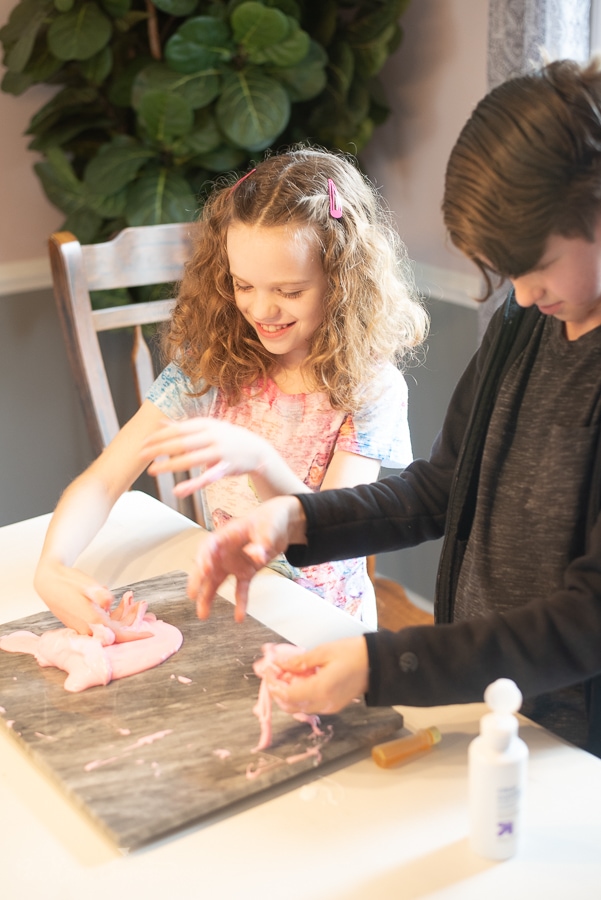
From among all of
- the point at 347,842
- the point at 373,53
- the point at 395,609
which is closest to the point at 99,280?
the point at 373,53

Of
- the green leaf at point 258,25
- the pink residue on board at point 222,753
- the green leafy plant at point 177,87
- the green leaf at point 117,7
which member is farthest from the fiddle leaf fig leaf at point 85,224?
the pink residue on board at point 222,753

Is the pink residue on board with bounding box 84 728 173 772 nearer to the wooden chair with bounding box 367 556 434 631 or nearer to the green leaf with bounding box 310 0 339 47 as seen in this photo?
the wooden chair with bounding box 367 556 434 631

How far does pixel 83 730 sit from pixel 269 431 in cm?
68

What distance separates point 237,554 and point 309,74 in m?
1.50

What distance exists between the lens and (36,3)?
2.26 m

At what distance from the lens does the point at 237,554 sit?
991 mm

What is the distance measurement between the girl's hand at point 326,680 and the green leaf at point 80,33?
1.76 metres

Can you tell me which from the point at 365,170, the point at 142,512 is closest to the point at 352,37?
the point at 365,170

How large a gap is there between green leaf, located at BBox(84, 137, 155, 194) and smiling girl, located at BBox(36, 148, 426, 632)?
0.81 meters

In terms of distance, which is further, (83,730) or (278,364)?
(278,364)

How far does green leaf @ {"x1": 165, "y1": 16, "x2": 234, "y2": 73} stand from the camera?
208 centimetres

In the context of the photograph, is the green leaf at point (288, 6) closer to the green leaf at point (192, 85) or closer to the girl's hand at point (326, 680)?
Answer: the green leaf at point (192, 85)

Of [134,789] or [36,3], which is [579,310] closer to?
[134,789]

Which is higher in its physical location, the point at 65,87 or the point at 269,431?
the point at 65,87
